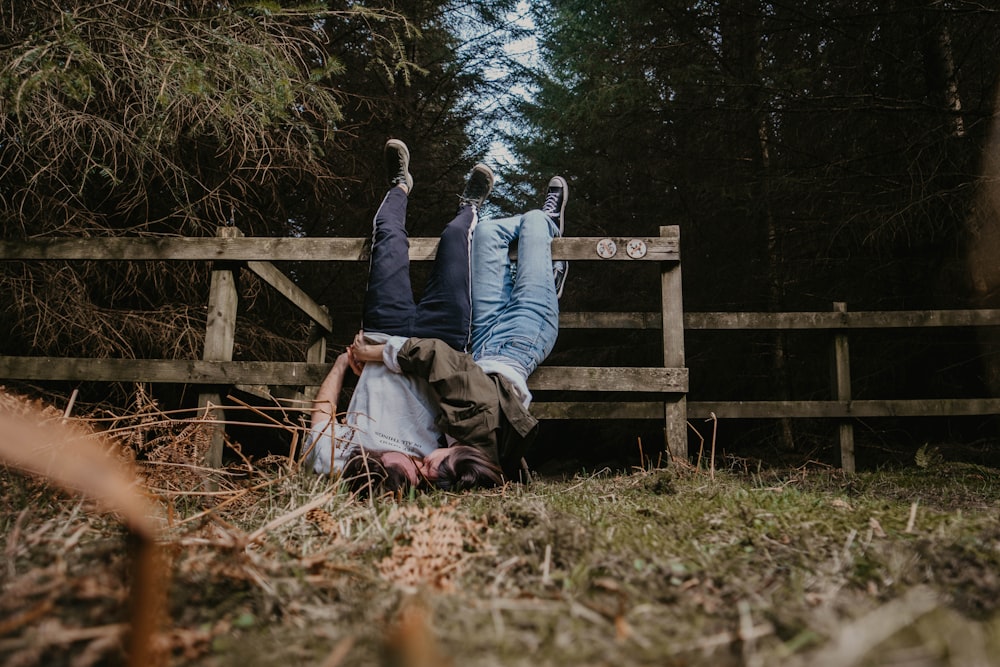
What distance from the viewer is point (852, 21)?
4953mm

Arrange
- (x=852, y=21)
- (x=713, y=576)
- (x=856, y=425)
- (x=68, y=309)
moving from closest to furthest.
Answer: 1. (x=713, y=576)
2. (x=68, y=309)
3. (x=852, y=21)
4. (x=856, y=425)

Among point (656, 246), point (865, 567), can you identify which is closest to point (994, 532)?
point (865, 567)

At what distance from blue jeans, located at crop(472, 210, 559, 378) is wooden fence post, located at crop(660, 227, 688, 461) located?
66 centimetres

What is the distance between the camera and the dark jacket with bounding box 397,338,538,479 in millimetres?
2729

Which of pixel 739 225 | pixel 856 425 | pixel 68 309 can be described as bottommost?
pixel 856 425

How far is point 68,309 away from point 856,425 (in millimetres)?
7173

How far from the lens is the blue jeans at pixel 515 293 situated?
132 inches

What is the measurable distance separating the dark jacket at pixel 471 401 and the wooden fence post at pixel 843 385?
3.04 meters

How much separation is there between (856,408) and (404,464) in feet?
12.4

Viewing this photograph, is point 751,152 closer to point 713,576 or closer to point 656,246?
point 656,246

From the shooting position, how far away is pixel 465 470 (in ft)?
8.66

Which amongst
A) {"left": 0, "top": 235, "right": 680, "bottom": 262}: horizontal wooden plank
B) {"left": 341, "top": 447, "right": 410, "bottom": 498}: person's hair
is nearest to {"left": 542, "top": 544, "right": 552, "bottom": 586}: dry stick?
{"left": 341, "top": 447, "right": 410, "bottom": 498}: person's hair

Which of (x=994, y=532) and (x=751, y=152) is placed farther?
(x=751, y=152)

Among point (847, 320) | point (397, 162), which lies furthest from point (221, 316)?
point (847, 320)
